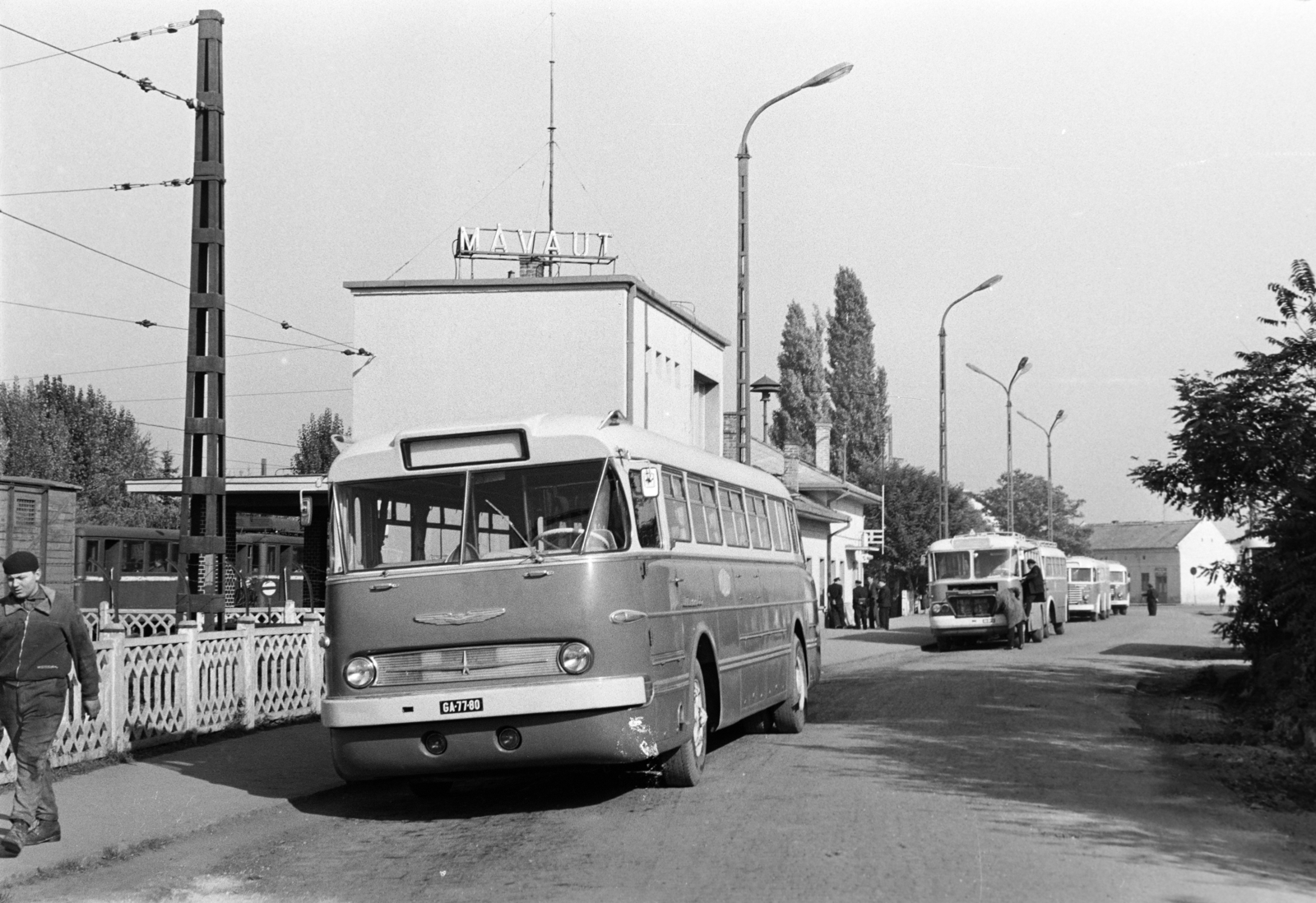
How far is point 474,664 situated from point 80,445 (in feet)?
215

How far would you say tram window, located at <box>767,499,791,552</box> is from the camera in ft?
54.9

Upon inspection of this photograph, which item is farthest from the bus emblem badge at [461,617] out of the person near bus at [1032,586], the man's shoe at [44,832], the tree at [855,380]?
the tree at [855,380]

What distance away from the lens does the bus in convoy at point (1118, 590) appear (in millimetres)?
71750

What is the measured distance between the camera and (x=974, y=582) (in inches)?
1412

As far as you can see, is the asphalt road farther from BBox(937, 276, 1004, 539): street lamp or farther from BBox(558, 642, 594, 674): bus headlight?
BBox(937, 276, 1004, 539): street lamp

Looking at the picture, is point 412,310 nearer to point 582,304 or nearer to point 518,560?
point 582,304

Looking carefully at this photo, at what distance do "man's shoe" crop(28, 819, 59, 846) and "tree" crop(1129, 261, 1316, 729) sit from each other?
38.2ft

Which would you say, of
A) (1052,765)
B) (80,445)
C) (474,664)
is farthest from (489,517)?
(80,445)

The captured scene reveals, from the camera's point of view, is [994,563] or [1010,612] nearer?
[1010,612]

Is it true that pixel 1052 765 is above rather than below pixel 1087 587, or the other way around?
below

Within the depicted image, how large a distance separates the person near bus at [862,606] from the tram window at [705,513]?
1375 inches

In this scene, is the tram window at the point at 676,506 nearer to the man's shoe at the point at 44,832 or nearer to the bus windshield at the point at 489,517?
the bus windshield at the point at 489,517

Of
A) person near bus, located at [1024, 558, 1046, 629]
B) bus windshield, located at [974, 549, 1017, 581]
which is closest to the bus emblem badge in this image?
bus windshield, located at [974, 549, 1017, 581]

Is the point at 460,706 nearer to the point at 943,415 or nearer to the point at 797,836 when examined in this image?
the point at 797,836
